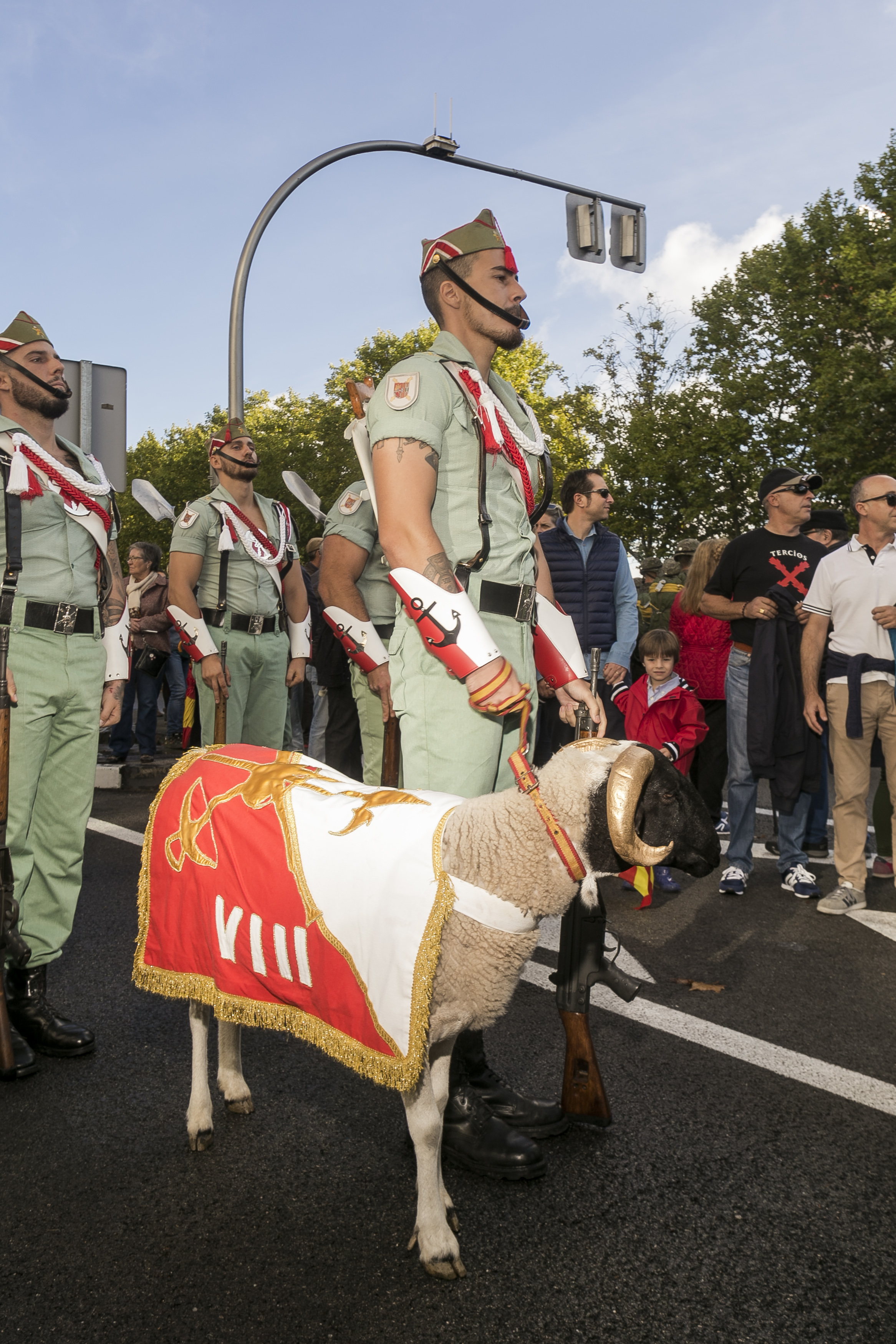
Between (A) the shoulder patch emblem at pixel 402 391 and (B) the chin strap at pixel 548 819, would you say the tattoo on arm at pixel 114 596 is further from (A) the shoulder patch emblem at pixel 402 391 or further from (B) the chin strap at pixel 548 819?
(B) the chin strap at pixel 548 819

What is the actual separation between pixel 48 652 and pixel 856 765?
4.33 m

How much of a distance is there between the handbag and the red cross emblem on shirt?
721cm

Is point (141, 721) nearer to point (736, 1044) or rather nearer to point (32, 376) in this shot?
point (32, 376)

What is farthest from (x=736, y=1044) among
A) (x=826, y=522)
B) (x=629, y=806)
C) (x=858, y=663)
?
(x=826, y=522)

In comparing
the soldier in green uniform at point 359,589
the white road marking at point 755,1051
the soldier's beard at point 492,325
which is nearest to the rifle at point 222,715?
the soldier in green uniform at point 359,589

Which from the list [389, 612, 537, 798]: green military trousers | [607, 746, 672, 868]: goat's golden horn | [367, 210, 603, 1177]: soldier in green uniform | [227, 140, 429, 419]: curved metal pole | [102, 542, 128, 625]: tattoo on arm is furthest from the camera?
[227, 140, 429, 419]: curved metal pole

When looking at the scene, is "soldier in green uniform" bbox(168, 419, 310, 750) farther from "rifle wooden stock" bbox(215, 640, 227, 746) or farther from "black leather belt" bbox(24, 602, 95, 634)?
"black leather belt" bbox(24, 602, 95, 634)

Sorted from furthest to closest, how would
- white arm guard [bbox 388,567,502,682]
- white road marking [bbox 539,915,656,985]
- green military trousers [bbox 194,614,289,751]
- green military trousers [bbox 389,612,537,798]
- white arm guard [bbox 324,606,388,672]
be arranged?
green military trousers [bbox 194,614,289,751] < white arm guard [bbox 324,606,388,672] < white road marking [bbox 539,915,656,985] < green military trousers [bbox 389,612,537,798] < white arm guard [bbox 388,567,502,682]

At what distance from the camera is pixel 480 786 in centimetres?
291

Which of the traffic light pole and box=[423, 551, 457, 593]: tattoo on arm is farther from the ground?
the traffic light pole

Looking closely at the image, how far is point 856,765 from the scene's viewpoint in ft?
18.7

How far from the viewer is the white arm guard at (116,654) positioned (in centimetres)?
419

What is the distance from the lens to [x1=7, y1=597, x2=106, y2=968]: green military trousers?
149 inches

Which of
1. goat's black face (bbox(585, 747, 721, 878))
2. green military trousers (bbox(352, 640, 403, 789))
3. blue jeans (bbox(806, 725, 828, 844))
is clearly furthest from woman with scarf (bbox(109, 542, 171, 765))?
goat's black face (bbox(585, 747, 721, 878))
